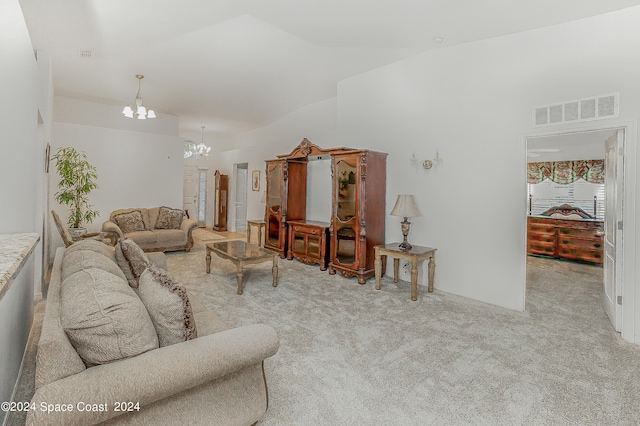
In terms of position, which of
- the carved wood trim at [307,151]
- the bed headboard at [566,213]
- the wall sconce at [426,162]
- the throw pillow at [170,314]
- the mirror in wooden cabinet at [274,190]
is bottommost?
the throw pillow at [170,314]

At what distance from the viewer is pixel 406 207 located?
4.11m

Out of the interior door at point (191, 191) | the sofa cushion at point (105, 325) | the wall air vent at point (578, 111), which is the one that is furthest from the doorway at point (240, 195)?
the sofa cushion at point (105, 325)

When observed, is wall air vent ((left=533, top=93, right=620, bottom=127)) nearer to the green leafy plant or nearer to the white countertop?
the white countertop

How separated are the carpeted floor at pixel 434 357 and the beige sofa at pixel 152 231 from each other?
2.31 metres

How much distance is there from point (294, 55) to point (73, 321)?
4.07 metres

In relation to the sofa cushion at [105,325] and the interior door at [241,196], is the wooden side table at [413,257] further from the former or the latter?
the interior door at [241,196]

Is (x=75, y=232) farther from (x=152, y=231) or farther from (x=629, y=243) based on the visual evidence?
(x=629, y=243)

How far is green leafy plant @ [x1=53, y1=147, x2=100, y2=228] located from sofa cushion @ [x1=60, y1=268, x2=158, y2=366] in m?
4.89

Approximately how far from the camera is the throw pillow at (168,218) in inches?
260

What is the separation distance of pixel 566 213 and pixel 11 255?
783 cm

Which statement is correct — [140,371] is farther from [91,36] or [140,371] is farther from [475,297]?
[91,36]

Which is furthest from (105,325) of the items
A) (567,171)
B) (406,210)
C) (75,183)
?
(567,171)

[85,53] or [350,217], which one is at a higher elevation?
[85,53]

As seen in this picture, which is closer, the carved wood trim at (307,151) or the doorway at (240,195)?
the carved wood trim at (307,151)
